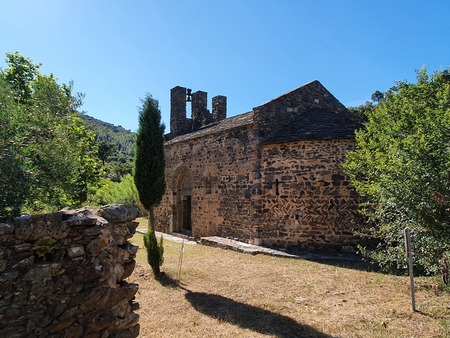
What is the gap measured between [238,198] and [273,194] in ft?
5.34

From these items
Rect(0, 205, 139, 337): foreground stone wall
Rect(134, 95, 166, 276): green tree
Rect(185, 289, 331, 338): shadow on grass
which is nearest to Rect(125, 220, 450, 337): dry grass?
Rect(185, 289, 331, 338): shadow on grass

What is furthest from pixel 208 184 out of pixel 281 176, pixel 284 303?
pixel 284 303

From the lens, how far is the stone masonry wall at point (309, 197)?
9.37 meters

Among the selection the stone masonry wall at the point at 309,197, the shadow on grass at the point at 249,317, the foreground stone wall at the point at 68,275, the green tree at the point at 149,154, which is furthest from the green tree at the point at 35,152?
the stone masonry wall at the point at 309,197

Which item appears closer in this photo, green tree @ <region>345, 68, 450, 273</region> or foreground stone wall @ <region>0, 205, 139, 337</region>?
foreground stone wall @ <region>0, 205, 139, 337</region>

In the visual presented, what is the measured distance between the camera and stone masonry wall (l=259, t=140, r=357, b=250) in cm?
937

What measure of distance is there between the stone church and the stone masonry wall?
31 mm

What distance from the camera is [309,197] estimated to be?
967 cm

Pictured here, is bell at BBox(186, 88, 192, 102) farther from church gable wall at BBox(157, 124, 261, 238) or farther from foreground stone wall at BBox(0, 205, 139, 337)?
foreground stone wall at BBox(0, 205, 139, 337)

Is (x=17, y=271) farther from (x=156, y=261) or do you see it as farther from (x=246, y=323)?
(x=156, y=261)

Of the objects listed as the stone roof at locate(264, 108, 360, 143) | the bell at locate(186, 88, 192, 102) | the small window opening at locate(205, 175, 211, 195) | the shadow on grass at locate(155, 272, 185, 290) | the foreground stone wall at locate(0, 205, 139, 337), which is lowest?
the shadow on grass at locate(155, 272, 185, 290)

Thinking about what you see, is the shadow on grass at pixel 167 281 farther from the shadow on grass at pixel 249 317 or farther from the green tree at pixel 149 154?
the green tree at pixel 149 154

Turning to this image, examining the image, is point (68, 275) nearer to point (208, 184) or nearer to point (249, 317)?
point (249, 317)

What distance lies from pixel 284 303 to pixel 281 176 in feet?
17.8
